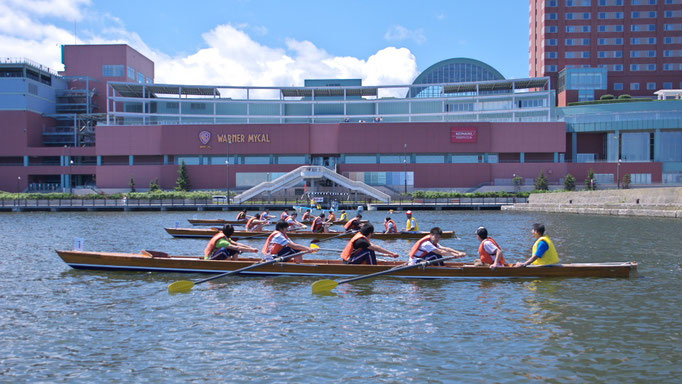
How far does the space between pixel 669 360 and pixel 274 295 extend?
1101 centimetres

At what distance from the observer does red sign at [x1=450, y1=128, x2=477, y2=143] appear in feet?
314

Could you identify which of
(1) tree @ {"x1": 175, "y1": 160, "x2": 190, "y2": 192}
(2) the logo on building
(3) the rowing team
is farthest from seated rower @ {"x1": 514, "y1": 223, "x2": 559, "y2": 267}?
(2) the logo on building

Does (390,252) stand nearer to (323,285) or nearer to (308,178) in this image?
(323,285)

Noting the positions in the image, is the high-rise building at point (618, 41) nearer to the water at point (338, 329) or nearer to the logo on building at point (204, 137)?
the logo on building at point (204, 137)

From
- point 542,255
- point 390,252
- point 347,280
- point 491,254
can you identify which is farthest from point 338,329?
point 542,255

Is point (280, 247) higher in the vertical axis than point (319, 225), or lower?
higher

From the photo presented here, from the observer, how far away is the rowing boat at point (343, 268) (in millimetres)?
20250

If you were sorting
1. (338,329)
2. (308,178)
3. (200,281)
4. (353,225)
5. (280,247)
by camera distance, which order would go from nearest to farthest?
(338,329) → (200,281) → (280,247) → (353,225) → (308,178)

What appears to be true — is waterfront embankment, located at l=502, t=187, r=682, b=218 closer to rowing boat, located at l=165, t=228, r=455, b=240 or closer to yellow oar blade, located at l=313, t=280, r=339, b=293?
rowing boat, located at l=165, t=228, r=455, b=240

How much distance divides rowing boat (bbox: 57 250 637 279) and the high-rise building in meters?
109

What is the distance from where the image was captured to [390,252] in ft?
68.2

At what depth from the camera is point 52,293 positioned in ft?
62.6

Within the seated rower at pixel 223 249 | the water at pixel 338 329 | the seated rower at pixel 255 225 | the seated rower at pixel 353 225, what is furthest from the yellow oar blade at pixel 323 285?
the seated rower at pixel 255 225

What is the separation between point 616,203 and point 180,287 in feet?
172
